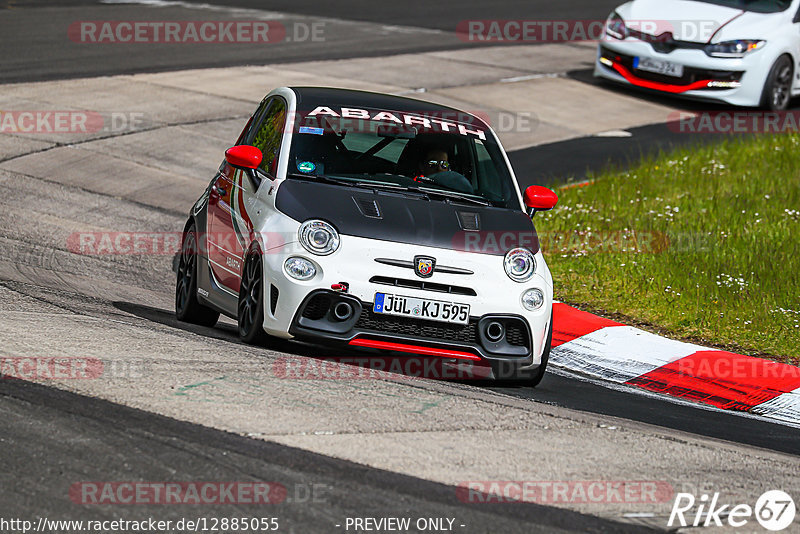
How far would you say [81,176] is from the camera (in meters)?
12.6

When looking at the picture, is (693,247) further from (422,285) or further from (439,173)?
(422,285)

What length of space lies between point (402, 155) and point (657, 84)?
11.0 meters

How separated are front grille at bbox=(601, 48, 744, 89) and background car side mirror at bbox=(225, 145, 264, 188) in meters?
11.2

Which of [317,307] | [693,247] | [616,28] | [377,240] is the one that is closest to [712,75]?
[616,28]

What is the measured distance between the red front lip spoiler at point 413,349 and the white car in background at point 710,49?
11567 mm

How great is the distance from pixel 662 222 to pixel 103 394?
284 inches

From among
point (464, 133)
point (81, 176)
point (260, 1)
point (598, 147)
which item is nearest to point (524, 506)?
point (464, 133)

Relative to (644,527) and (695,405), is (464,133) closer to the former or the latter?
(695,405)

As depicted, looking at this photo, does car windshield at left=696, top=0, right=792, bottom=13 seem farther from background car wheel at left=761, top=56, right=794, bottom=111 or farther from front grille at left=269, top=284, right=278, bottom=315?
front grille at left=269, top=284, right=278, bottom=315

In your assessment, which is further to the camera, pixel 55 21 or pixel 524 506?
pixel 55 21

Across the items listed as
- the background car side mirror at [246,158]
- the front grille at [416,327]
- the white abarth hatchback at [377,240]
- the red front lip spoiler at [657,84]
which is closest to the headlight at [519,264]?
the white abarth hatchback at [377,240]

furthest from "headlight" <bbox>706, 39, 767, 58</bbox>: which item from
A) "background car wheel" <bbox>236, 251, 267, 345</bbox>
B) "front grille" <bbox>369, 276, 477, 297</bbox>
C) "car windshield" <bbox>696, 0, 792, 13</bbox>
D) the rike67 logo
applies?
the rike67 logo

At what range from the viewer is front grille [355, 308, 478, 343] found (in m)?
7.17

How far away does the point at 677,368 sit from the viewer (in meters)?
8.53
